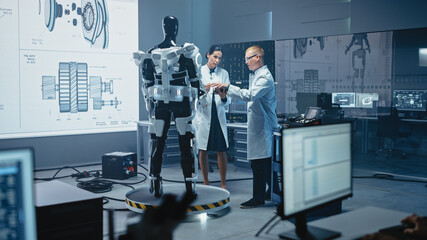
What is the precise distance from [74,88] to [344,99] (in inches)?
163

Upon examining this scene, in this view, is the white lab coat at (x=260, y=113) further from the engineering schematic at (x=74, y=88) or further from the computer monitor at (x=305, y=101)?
the engineering schematic at (x=74, y=88)

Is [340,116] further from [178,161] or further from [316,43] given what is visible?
[178,161]

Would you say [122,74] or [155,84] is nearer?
[155,84]

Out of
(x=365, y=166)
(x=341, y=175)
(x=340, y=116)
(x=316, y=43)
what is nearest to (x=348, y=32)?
(x=316, y=43)

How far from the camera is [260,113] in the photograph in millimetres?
4199

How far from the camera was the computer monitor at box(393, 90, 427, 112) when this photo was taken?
671 cm

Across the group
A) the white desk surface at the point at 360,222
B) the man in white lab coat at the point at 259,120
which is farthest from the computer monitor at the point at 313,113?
the white desk surface at the point at 360,222

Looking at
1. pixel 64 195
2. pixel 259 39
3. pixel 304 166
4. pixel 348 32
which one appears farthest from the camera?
pixel 259 39

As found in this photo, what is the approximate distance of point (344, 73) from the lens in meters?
6.91

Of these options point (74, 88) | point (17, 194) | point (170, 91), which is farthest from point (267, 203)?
point (17, 194)

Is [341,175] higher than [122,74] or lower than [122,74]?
lower

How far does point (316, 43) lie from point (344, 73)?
0.66m

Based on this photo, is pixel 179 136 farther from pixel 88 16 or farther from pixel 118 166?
pixel 88 16

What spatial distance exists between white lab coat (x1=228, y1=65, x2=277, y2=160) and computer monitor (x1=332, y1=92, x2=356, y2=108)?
2.90 meters
